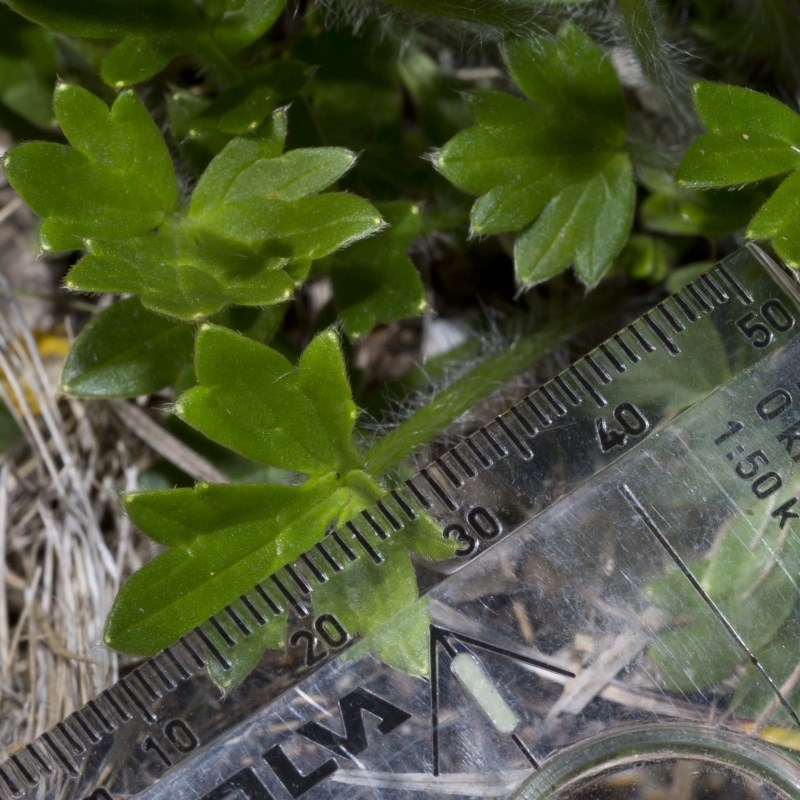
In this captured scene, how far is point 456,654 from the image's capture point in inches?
79.4

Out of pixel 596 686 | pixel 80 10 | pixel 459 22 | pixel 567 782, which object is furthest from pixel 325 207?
pixel 567 782

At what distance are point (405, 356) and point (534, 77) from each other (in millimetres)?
949

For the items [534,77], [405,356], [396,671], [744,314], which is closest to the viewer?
[396,671]

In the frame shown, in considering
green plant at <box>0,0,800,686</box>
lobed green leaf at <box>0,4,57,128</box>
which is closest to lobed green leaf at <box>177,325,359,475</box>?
green plant at <box>0,0,800,686</box>

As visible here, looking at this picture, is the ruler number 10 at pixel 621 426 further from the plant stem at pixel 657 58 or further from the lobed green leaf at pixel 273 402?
the plant stem at pixel 657 58

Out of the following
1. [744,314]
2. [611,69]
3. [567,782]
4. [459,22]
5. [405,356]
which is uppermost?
[459,22]

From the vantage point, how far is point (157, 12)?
7.39ft

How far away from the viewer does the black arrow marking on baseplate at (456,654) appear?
2.00 meters

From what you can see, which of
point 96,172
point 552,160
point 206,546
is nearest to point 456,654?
point 206,546

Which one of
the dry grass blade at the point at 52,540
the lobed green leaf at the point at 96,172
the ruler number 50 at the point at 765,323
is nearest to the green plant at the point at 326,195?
the lobed green leaf at the point at 96,172

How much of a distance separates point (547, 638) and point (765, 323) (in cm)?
75

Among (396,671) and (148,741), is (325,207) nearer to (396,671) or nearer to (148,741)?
(396,671)

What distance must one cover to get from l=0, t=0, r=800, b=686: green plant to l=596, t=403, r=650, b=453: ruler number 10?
15.0 inches

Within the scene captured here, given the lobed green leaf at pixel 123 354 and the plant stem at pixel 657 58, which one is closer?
the plant stem at pixel 657 58
